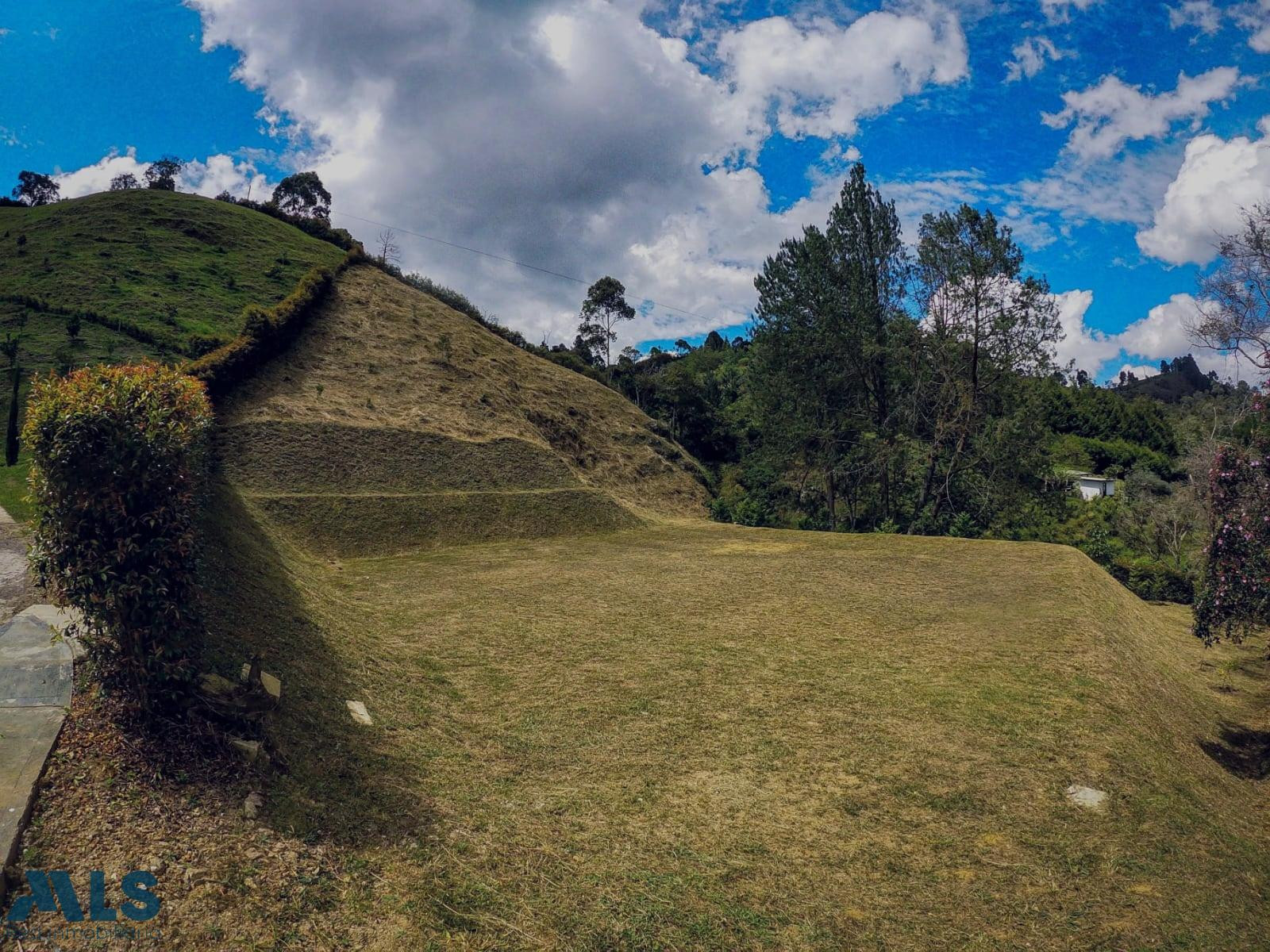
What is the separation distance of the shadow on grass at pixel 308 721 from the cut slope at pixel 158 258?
24.1 m

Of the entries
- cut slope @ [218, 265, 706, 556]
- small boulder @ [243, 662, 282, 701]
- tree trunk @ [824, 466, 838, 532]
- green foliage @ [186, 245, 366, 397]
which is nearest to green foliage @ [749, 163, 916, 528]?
tree trunk @ [824, 466, 838, 532]

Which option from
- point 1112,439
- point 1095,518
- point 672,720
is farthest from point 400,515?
point 1112,439

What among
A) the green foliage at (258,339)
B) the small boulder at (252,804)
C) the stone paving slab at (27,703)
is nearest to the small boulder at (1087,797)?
the small boulder at (252,804)

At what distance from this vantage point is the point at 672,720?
10164mm

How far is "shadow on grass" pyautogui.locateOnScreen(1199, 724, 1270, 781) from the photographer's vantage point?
1153cm

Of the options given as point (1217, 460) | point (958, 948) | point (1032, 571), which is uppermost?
point (1217, 460)

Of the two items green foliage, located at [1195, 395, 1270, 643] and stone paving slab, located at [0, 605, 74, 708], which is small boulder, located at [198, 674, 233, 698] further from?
green foliage, located at [1195, 395, 1270, 643]

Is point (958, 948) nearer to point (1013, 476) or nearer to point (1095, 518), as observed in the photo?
point (1013, 476)

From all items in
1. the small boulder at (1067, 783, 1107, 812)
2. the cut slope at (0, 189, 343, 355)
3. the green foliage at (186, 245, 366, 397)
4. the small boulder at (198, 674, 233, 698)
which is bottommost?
the small boulder at (1067, 783, 1107, 812)

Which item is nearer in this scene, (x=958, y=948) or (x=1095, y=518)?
(x=958, y=948)

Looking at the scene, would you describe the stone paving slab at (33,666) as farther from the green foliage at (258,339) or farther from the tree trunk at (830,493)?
the tree trunk at (830,493)

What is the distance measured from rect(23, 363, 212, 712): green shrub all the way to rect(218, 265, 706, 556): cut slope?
15.5 m

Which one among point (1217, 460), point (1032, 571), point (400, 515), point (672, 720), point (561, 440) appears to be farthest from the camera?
point (561, 440)

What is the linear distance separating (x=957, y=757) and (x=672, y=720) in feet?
13.3
